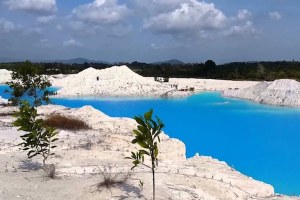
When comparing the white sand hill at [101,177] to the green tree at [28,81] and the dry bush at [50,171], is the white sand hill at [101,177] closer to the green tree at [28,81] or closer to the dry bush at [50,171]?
the dry bush at [50,171]

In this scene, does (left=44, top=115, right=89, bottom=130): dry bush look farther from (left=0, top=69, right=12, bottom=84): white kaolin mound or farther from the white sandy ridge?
(left=0, top=69, right=12, bottom=84): white kaolin mound

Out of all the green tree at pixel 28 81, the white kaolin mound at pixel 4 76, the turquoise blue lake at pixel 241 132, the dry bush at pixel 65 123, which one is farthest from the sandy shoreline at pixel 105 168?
the white kaolin mound at pixel 4 76

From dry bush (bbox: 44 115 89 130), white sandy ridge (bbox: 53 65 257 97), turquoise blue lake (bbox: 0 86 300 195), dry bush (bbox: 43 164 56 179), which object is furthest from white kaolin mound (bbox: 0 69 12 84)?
dry bush (bbox: 43 164 56 179)

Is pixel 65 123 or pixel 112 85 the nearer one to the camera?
pixel 65 123

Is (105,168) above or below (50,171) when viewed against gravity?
below

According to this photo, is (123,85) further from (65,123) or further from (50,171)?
(50,171)

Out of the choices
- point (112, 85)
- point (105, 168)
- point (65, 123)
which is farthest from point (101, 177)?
point (112, 85)

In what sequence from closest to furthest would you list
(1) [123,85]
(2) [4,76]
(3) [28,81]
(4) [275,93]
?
1. (3) [28,81]
2. (4) [275,93]
3. (1) [123,85]
4. (2) [4,76]

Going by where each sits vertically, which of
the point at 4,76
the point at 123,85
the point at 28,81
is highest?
the point at 28,81
